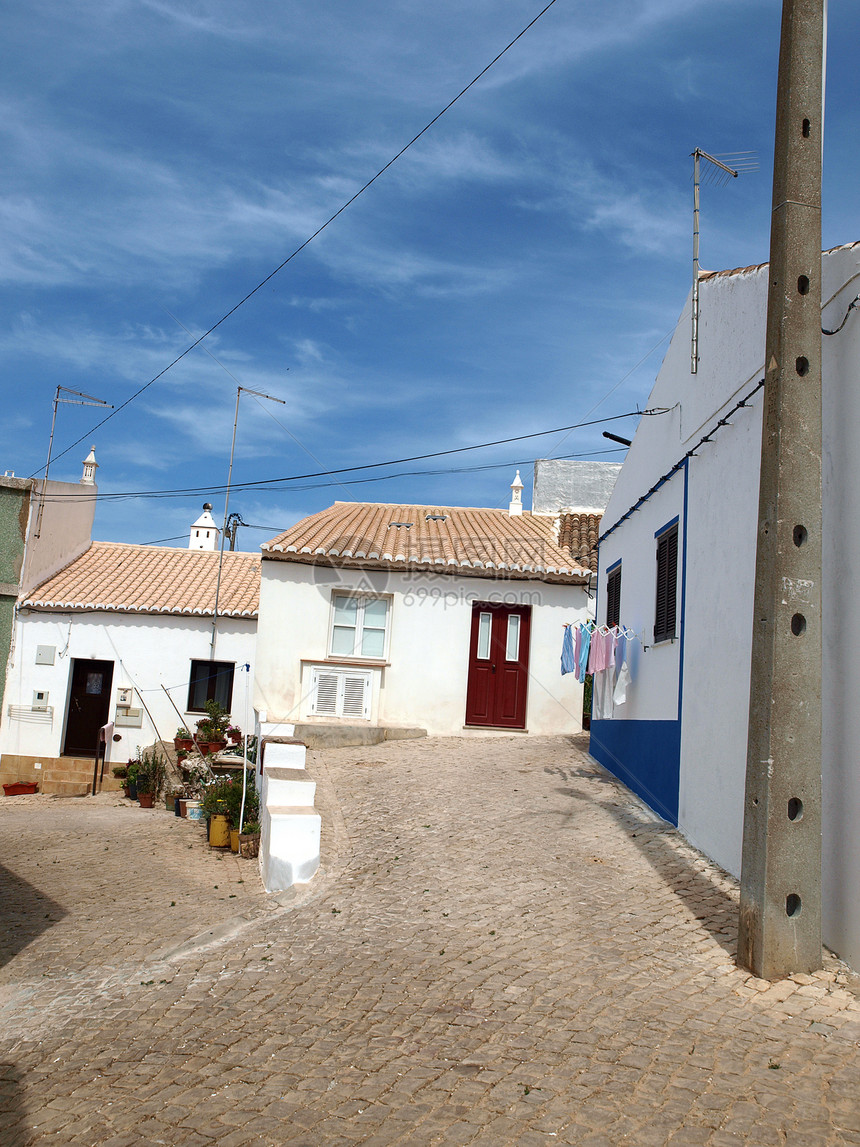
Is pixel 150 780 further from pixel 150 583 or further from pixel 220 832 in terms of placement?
pixel 220 832

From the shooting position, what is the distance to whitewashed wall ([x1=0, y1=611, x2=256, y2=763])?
738 inches

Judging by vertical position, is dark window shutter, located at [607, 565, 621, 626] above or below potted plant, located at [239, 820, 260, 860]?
above

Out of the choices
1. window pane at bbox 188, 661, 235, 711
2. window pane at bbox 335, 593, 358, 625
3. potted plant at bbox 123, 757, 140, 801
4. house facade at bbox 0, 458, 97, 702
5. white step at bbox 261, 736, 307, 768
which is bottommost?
potted plant at bbox 123, 757, 140, 801

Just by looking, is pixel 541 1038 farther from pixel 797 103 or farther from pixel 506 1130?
pixel 797 103

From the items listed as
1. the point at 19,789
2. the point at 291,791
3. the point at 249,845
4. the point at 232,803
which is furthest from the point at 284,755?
the point at 19,789

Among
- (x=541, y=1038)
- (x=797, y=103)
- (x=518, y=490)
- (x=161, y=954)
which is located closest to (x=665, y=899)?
(x=541, y=1038)

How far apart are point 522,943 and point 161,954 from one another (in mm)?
2712

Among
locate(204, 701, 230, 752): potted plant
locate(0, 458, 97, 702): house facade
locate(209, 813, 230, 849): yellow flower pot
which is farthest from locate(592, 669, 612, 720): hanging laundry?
locate(0, 458, 97, 702): house facade

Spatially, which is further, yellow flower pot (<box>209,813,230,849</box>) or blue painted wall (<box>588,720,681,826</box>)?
yellow flower pot (<box>209,813,230,849</box>)

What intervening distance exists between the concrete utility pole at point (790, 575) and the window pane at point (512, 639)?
34.8ft

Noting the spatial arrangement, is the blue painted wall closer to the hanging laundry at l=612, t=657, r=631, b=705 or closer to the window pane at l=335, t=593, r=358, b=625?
the hanging laundry at l=612, t=657, r=631, b=705

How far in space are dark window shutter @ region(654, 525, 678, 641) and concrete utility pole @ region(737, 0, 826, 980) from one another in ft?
13.6

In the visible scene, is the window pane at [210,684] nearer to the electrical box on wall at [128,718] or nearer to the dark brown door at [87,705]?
the electrical box on wall at [128,718]

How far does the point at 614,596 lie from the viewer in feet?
43.3
